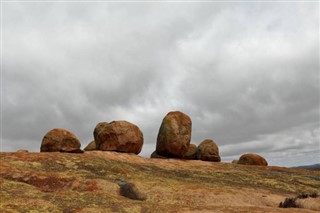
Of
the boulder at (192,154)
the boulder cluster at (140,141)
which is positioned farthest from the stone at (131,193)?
the boulder at (192,154)

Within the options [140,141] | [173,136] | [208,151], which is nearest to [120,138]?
[140,141]

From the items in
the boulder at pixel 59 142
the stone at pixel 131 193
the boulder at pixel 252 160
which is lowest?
the stone at pixel 131 193

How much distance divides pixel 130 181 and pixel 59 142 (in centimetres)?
2514

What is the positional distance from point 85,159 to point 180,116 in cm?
3038

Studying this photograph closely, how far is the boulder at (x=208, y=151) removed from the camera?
264 feet

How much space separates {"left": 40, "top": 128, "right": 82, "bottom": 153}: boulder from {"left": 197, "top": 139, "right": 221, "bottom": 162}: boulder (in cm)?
3210

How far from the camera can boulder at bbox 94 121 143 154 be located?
217 ft

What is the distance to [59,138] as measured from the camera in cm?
6138

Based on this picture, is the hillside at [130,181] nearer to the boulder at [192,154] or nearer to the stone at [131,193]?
the stone at [131,193]

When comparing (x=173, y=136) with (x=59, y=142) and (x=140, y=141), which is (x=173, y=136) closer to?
(x=140, y=141)

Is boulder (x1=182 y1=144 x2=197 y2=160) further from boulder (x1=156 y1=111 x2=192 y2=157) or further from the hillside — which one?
the hillside

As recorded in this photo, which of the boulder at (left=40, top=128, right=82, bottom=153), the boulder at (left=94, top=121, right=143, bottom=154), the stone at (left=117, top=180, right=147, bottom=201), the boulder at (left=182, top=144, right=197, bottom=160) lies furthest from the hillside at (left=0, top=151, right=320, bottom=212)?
the boulder at (left=182, top=144, right=197, bottom=160)

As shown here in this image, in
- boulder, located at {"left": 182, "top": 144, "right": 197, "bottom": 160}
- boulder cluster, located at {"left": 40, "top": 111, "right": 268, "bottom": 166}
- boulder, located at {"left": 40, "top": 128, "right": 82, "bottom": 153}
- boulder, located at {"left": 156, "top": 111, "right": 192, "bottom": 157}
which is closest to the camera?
boulder, located at {"left": 40, "top": 128, "right": 82, "bottom": 153}

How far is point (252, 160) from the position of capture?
83000mm
